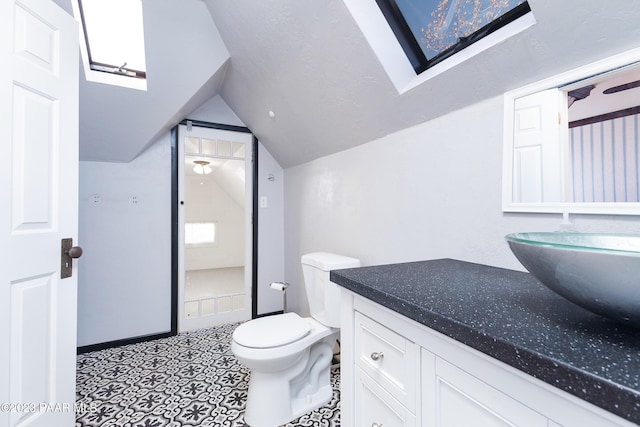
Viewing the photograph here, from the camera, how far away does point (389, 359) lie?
736 millimetres

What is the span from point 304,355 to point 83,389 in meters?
1.42

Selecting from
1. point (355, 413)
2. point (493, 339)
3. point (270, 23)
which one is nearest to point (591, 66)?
point (493, 339)

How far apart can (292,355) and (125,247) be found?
1.76 metres

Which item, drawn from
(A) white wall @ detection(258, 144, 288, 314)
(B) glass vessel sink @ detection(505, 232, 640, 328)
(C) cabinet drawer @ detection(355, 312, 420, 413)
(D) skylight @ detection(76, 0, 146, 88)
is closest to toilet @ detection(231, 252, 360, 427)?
(C) cabinet drawer @ detection(355, 312, 420, 413)

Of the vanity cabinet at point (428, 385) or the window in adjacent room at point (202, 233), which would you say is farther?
the window in adjacent room at point (202, 233)

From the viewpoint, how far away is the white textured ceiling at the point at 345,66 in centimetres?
81

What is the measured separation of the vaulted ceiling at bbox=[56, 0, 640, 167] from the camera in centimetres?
84

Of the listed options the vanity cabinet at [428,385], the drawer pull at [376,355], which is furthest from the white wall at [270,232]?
the drawer pull at [376,355]

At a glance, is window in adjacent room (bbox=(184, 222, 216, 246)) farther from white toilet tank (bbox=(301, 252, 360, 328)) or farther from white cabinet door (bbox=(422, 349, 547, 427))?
white cabinet door (bbox=(422, 349, 547, 427))

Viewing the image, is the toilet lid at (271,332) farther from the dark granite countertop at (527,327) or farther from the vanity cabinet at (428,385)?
the dark granite countertop at (527,327)

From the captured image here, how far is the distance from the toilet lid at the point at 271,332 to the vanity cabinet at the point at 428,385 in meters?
0.61

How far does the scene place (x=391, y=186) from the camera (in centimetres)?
159

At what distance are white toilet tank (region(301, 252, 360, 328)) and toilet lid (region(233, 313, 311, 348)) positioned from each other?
14cm

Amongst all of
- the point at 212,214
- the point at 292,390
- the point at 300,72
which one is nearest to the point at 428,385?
the point at 292,390
